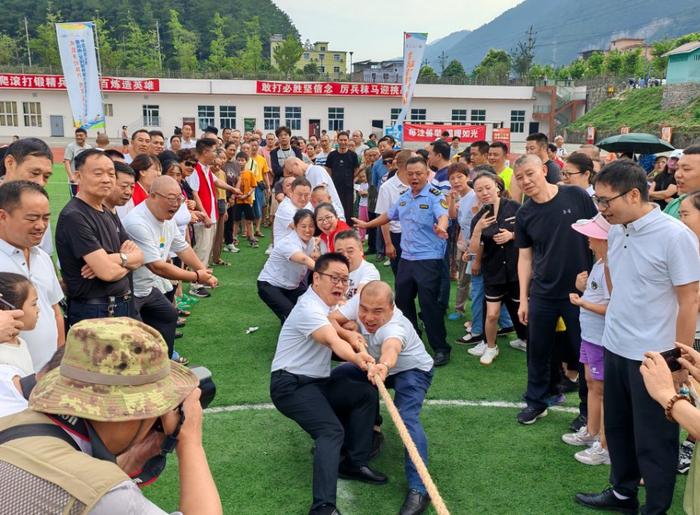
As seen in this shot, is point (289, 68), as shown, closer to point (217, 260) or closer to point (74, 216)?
point (217, 260)

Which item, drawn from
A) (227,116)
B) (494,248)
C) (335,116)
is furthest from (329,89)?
(494,248)

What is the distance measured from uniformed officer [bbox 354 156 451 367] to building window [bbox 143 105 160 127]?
1834 inches

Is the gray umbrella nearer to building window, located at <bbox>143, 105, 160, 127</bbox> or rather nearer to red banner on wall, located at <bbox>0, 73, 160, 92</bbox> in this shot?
red banner on wall, located at <bbox>0, 73, 160, 92</bbox>

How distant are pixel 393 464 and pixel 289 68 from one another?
3413 inches

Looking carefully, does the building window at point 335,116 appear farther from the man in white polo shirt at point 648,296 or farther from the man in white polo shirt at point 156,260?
the man in white polo shirt at point 648,296

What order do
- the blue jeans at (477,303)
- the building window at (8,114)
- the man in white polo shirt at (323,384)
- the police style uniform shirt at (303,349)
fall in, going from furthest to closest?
the building window at (8,114) < the blue jeans at (477,303) < the police style uniform shirt at (303,349) < the man in white polo shirt at (323,384)

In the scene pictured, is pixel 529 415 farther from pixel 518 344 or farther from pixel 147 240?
pixel 147 240

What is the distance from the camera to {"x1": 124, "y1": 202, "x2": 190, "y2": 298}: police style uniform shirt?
201 inches

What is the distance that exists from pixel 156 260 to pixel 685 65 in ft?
141

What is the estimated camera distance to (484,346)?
643 cm

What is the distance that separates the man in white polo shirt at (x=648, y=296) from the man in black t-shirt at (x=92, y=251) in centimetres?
Answer: 322

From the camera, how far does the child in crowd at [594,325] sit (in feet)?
12.9

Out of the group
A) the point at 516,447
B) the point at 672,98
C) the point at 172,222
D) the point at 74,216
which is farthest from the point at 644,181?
the point at 672,98

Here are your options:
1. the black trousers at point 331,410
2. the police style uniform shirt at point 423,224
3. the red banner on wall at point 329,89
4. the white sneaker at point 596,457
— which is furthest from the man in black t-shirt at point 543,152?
the red banner on wall at point 329,89
